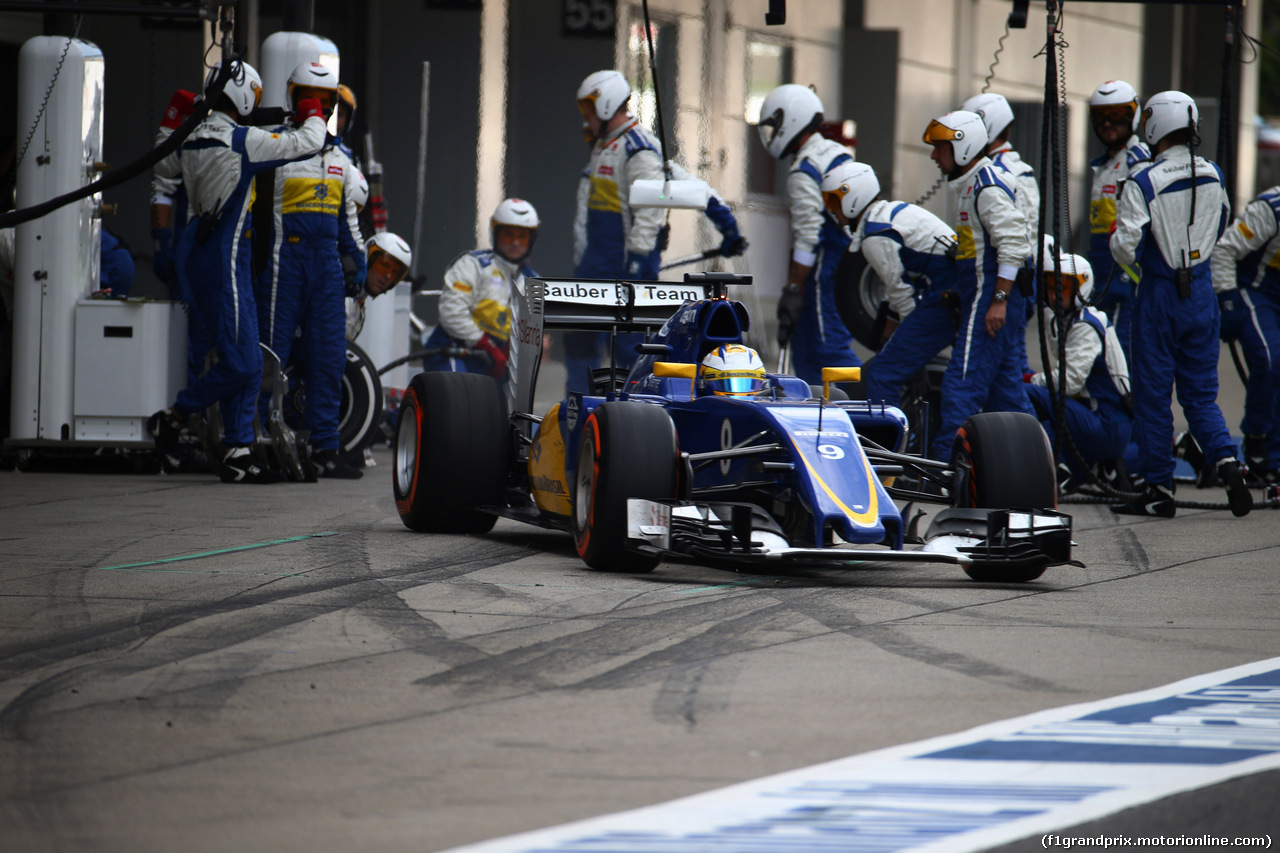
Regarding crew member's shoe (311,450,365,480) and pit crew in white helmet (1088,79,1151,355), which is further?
pit crew in white helmet (1088,79,1151,355)

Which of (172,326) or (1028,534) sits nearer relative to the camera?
(1028,534)

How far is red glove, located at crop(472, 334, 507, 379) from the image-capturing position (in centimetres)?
1341

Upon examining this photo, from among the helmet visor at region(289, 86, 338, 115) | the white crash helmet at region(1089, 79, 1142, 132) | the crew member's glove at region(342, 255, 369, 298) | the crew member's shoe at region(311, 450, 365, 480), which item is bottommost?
the crew member's shoe at region(311, 450, 365, 480)

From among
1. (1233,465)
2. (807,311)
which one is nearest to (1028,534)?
(1233,465)

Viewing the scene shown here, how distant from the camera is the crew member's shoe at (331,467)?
38.3ft

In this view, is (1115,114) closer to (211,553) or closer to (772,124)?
(772,124)

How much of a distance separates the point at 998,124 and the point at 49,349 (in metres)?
6.40

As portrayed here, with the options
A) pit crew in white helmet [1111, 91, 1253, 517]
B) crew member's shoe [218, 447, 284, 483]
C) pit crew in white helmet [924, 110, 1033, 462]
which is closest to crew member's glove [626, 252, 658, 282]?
pit crew in white helmet [924, 110, 1033, 462]

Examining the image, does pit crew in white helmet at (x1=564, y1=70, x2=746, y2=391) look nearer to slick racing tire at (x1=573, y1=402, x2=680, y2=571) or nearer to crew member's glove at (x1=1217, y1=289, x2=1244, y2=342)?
crew member's glove at (x1=1217, y1=289, x2=1244, y2=342)

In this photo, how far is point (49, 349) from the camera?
38.7 feet

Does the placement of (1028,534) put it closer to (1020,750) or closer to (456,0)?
(1020,750)

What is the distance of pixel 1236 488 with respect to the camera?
31.5ft

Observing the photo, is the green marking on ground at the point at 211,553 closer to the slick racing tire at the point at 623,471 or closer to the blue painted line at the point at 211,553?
the blue painted line at the point at 211,553

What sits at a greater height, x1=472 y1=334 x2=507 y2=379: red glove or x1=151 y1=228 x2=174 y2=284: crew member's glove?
x1=151 y1=228 x2=174 y2=284: crew member's glove
